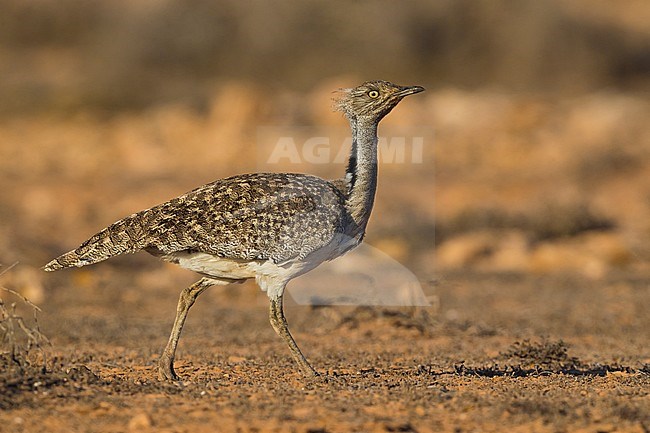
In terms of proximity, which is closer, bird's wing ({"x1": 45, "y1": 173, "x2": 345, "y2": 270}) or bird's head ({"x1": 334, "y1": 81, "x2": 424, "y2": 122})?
bird's wing ({"x1": 45, "y1": 173, "x2": 345, "y2": 270})

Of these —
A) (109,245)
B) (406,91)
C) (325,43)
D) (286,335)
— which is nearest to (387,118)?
(325,43)

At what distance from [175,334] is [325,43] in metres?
30.5

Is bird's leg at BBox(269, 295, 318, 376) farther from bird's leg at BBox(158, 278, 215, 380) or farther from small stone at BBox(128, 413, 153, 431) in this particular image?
small stone at BBox(128, 413, 153, 431)

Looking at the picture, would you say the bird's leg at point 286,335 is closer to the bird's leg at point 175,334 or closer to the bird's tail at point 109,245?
the bird's leg at point 175,334

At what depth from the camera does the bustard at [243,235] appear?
232 inches

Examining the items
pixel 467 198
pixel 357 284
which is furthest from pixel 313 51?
pixel 357 284

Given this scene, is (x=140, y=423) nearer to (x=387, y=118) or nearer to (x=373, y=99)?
(x=373, y=99)

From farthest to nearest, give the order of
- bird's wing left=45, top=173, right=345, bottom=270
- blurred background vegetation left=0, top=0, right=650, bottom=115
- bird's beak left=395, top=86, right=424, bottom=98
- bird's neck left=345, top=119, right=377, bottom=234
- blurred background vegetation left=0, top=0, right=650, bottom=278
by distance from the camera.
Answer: blurred background vegetation left=0, top=0, right=650, bottom=115
blurred background vegetation left=0, top=0, right=650, bottom=278
bird's beak left=395, top=86, right=424, bottom=98
bird's neck left=345, top=119, right=377, bottom=234
bird's wing left=45, top=173, right=345, bottom=270

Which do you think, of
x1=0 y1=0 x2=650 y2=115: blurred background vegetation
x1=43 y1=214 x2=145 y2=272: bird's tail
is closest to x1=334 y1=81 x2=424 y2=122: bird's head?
x1=43 y1=214 x2=145 y2=272: bird's tail

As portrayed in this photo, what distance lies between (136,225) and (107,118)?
69.5 ft

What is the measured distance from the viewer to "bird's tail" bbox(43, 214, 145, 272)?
233 inches

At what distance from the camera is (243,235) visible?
Answer: 592 centimetres

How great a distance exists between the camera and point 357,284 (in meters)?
11.1

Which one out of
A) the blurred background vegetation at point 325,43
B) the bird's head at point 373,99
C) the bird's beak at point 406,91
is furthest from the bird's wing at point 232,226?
the blurred background vegetation at point 325,43
